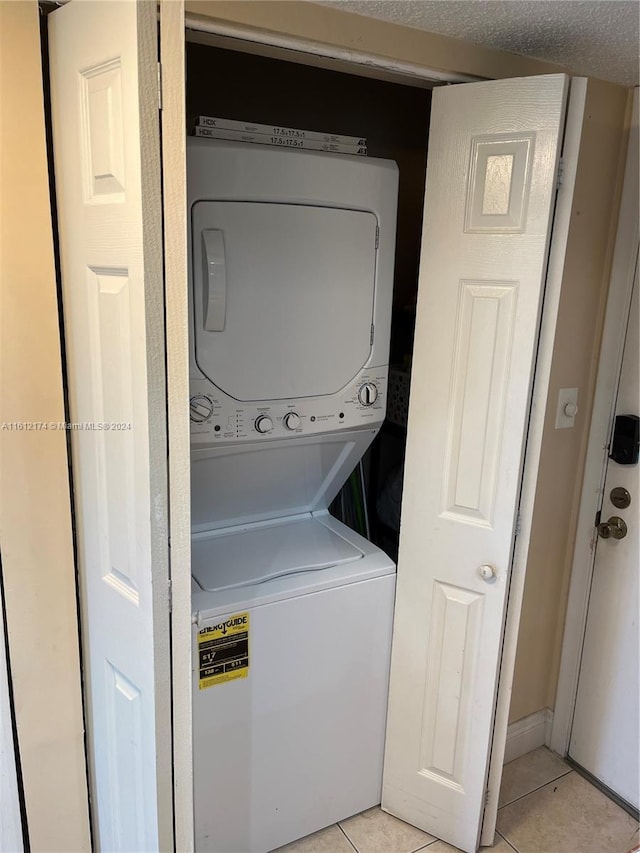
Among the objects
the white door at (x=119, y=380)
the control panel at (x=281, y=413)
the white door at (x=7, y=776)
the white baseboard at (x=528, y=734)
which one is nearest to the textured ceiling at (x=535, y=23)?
the white door at (x=119, y=380)

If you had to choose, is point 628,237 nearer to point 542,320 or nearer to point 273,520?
point 542,320

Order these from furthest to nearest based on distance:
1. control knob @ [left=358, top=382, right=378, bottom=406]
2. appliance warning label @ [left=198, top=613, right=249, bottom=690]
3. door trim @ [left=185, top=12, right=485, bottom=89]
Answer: control knob @ [left=358, top=382, right=378, bottom=406] < appliance warning label @ [left=198, top=613, right=249, bottom=690] < door trim @ [left=185, top=12, right=485, bottom=89]

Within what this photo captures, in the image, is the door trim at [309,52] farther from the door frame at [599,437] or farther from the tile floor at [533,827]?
the tile floor at [533,827]

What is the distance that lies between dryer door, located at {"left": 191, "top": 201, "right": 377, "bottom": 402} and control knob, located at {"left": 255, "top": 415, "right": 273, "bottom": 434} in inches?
1.9

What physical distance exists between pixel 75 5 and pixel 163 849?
158 cm

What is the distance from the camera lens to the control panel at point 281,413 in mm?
1488

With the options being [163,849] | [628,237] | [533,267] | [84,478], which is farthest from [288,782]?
[628,237]

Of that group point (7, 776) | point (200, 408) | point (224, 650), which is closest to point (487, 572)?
point (224, 650)

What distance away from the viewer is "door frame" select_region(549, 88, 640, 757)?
1.79 m

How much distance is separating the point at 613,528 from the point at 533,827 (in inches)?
36.0

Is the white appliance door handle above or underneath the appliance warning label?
above

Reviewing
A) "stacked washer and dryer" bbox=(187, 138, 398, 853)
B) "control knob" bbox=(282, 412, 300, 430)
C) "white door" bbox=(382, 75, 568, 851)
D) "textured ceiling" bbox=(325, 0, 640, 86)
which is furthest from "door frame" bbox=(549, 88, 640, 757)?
"control knob" bbox=(282, 412, 300, 430)

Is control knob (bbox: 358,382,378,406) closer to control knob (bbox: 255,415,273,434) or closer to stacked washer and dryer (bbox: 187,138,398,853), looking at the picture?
stacked washer and dryer (bbox: 187,138,398,853)

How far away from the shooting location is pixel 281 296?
59.8 inches
